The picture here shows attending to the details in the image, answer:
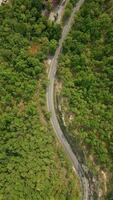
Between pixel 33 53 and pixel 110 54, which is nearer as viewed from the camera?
pixel 110 54

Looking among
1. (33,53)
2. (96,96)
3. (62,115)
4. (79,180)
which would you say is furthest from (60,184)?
(33,53)

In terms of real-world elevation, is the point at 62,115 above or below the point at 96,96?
A: below

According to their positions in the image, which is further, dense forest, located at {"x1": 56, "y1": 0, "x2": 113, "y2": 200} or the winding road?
the winding road

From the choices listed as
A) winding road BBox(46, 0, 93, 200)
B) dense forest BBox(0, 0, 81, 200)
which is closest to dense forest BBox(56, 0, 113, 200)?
winding road BBox(46, 0, 93, 200)

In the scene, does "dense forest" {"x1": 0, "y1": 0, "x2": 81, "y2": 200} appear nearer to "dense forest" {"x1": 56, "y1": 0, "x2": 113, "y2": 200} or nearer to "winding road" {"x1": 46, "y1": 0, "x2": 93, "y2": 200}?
"winding road" {"x1": 46, "y1": 0, "x2": 93, "y2": 200}

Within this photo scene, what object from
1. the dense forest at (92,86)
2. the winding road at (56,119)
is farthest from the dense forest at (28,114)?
the dense forest at (92,86)

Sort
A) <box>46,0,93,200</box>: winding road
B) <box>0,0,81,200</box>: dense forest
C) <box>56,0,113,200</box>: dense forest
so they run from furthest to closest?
<box>46,0,93,200</box>: winding road, <box>0,0,81,200</box>: dense forest, <box>56,0,113,200</box>: dense forest

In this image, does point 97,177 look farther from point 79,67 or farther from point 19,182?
point 79,67
